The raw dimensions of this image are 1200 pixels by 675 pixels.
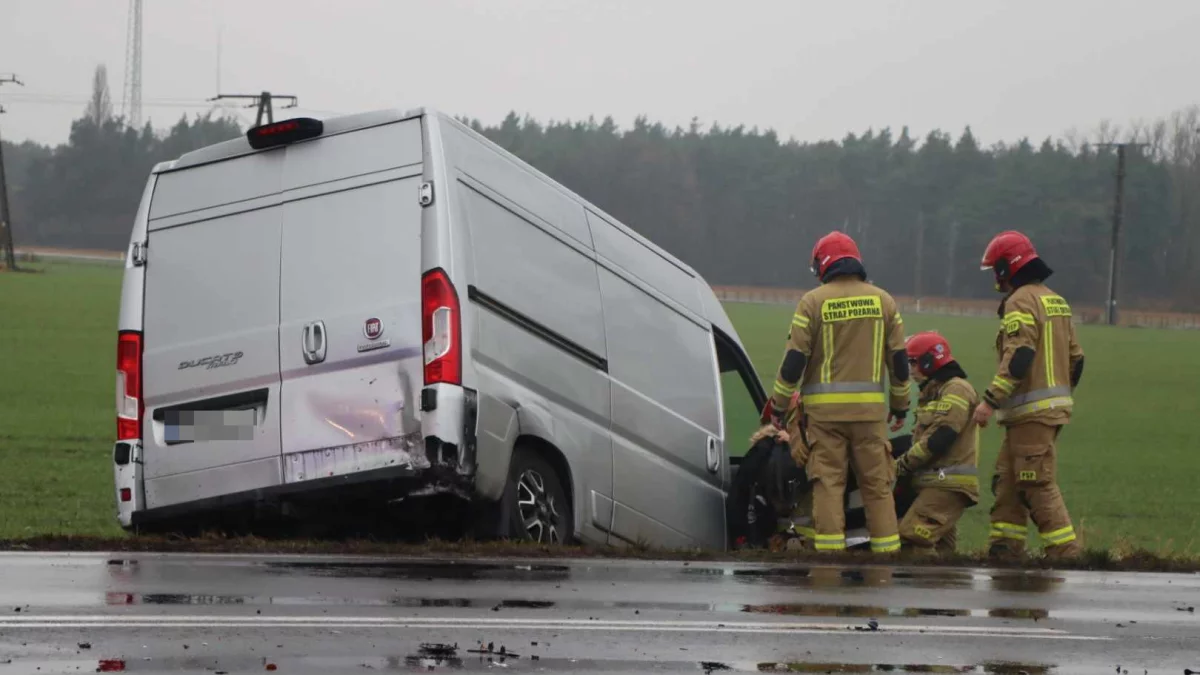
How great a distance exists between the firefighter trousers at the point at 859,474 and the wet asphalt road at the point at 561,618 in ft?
3.31

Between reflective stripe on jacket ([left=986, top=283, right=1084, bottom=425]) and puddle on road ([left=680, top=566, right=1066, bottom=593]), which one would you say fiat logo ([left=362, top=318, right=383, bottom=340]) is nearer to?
puddle on road ([left=680, top=566, right=1066, bottom=593])

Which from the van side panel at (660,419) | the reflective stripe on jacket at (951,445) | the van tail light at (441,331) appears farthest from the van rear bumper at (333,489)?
the reflective stripe on jacket at (951,445)

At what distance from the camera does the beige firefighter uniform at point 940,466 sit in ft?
30.4

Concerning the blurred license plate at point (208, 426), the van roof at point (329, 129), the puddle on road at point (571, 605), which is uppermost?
the van roof at point (329, 129)

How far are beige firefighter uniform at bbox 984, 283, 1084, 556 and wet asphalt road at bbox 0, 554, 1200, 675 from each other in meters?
1.44

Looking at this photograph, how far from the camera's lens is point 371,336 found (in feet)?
Result: 23.3

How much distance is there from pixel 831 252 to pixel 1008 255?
1.14 metres

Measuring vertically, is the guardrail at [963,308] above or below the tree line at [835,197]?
below

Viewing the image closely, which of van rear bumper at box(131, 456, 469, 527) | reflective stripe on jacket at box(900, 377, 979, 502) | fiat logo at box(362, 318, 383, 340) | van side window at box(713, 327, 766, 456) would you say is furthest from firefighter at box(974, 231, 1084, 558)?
fiat logo at box(362, 318, 383, 340)

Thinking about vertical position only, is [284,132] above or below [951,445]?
above

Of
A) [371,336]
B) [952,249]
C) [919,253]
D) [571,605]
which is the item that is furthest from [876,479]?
[919,253]

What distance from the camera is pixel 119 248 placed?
105312 mm

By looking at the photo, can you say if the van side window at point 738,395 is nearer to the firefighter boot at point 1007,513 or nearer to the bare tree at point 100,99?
the firefighter boot at point 1007,513

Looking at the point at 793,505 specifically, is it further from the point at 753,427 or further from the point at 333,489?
the point at 333,489
